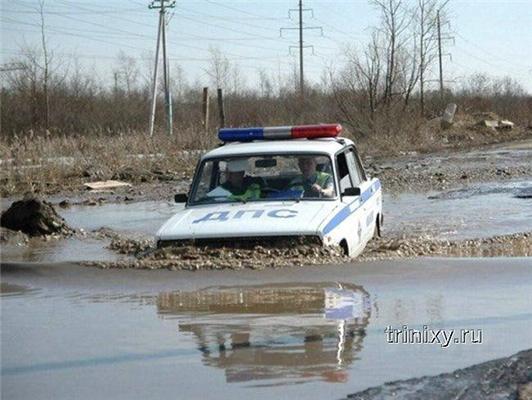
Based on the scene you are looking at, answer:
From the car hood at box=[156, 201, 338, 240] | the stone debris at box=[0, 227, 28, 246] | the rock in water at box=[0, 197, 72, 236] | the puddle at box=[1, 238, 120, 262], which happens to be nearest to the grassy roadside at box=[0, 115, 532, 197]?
the rock in water at box=[0, 197, 72, 236]

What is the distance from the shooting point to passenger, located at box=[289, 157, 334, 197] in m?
10.1

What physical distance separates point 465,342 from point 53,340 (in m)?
2.81

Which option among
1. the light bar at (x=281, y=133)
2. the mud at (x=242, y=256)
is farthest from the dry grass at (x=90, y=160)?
the mud at (x=242, y=256)

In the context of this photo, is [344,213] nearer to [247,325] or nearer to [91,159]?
[247,325]

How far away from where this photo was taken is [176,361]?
5.87 meters

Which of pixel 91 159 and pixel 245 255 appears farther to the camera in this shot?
pixel 91 159

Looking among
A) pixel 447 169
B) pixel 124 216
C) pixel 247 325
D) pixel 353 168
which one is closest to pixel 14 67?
pixel 447 169

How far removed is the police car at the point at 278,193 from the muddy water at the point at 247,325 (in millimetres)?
466

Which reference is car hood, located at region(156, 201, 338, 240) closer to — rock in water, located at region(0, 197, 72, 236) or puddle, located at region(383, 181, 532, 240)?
puddle, located at region(383, 181, 532, 240)

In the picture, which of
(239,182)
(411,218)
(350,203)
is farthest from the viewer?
(411,218)

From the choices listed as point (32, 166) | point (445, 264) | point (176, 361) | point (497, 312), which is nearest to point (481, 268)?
point (445, 264)

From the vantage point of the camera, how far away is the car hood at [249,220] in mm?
8938

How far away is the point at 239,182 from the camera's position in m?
10.4

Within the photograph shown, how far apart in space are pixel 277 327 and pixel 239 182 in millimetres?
3859
